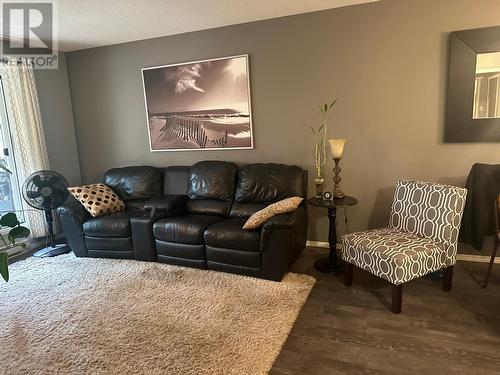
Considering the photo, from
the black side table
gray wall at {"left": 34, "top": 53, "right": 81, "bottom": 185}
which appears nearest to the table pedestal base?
the black side table

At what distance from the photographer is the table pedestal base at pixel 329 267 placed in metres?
2.97

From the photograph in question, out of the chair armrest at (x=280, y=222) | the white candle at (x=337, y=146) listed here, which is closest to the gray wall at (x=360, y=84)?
the white candle at (x=337, y=146)

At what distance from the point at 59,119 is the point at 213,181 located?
2.40m

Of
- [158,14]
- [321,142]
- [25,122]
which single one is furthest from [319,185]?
[25,122]

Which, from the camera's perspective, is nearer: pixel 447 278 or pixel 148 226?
pixel 447 278

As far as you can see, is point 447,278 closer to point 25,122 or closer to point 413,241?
point 413,241

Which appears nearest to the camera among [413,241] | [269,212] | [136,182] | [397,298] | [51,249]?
[397,298]

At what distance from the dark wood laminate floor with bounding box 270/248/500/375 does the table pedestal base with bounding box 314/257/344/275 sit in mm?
161

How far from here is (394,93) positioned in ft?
10.4

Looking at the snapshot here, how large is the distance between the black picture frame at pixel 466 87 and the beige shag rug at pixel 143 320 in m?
1.91

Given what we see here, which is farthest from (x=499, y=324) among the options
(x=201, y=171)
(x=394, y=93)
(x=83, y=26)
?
(x=83, y=26)

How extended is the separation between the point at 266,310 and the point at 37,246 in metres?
3.16

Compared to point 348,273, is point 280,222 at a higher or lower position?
higher

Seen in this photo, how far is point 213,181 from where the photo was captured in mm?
3584
